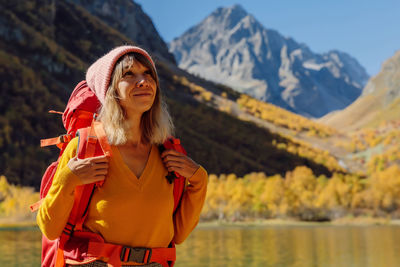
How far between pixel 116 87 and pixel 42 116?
324ft

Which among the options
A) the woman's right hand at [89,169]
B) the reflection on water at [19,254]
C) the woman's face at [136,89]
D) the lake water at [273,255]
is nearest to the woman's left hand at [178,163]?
the woman's face at [136,89]

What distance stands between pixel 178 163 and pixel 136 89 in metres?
0.51

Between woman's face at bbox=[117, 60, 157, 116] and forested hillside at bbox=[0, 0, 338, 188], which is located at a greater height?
forested hillside at bbox=[0, 0, 338, 188]

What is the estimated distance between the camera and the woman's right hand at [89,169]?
2.87 m

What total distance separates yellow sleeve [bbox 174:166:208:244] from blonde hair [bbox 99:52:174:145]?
13.8 inches

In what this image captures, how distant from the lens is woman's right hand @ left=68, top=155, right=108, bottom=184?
9.41ft

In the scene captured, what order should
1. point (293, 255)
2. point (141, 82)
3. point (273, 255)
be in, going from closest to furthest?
point (141, 82) → point (273, 255) → point (293, 255)

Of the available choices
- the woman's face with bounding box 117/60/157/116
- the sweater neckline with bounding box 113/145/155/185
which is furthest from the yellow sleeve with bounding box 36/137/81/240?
the woman's face with bounding box 117/60/157/116

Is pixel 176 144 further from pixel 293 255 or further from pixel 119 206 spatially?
pixel 293 255

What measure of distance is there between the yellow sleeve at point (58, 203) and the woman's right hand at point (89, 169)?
0.09 ft

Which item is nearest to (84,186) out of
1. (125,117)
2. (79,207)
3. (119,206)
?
(79,207)

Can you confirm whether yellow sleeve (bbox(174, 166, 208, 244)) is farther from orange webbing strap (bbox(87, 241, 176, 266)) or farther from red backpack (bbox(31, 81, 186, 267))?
orange webbing strap (bbox(87, 241, 176, 266))

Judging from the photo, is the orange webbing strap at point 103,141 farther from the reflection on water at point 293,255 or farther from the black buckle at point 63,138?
the reflection on water at point 293,255

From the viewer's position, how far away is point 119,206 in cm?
296
